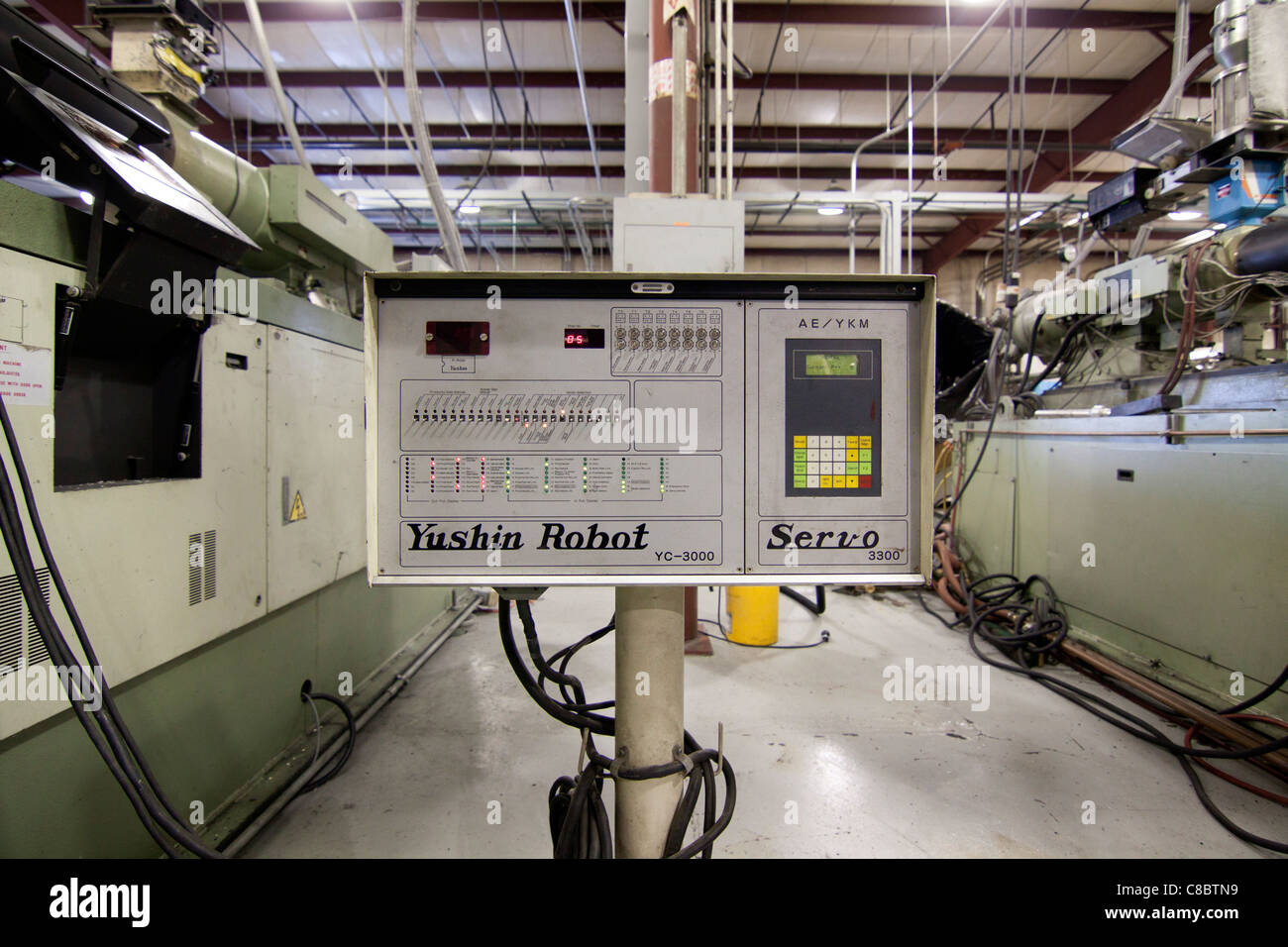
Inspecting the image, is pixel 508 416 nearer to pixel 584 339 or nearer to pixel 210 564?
pixel 584 339

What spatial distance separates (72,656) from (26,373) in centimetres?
48

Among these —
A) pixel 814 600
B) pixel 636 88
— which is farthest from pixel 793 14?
pixel 814 600

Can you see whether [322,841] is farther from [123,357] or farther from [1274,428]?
[1274,428]

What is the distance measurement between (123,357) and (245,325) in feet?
0.78

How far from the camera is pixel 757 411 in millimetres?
710

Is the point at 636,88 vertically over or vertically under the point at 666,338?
over

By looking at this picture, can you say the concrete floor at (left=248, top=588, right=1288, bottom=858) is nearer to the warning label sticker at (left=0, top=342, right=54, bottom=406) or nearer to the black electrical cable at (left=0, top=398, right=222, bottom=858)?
the black electrical cable at (left=0, top=398, right=222, bottom=858)

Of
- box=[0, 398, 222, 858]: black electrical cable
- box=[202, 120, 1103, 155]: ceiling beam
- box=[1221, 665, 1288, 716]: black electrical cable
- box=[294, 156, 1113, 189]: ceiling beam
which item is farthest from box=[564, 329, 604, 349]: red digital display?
box=[294, 156, 1113, 189]: ceiling beam

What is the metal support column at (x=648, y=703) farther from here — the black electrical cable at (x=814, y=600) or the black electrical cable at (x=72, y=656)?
the black electrical cable at (x=814, y=600)

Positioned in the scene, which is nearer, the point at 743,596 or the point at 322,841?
the point at 322,841

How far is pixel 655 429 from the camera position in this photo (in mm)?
702

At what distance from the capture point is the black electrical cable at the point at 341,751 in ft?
4.57

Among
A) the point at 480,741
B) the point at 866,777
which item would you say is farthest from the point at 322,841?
the point at 866,777

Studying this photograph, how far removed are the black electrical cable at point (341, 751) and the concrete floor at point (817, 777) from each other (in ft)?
0.09
